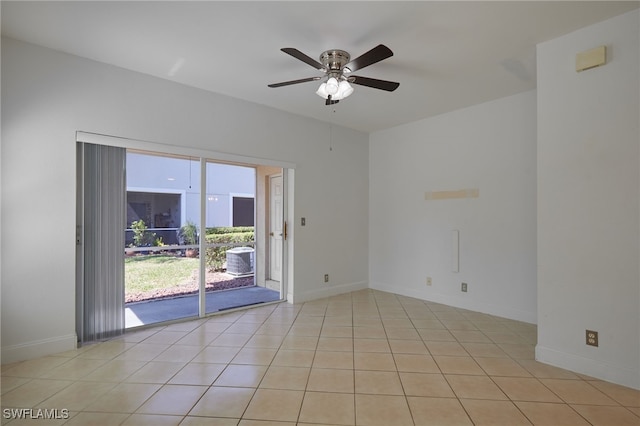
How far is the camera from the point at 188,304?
4.45 metres

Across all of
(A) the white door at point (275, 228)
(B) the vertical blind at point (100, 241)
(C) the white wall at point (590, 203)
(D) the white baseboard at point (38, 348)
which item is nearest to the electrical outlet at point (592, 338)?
(C) the white wall at point (590, 203)

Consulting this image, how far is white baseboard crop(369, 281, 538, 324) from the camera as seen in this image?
12.8 ft

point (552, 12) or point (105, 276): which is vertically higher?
point (552, 12)

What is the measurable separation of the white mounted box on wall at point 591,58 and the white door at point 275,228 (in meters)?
3.81

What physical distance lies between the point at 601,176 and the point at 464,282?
2349 mm

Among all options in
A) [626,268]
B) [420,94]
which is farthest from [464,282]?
[420,94]

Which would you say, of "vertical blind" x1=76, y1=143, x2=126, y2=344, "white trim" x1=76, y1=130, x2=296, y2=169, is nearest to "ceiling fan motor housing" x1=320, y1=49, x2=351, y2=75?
"white trim" x1=76, y1=130, x2=296, y2=169

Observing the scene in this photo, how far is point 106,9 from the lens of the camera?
2389 millimetres

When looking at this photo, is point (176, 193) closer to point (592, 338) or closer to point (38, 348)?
point (38, 348)

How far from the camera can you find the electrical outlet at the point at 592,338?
2.54 meters

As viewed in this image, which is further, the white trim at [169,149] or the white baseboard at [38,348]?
the white trim at [169,149]

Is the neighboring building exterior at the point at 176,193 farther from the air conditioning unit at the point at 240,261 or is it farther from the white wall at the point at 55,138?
the air conditioning unit at the point at 240,261

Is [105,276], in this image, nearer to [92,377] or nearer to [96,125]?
[92,377]

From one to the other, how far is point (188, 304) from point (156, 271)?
81 cm
